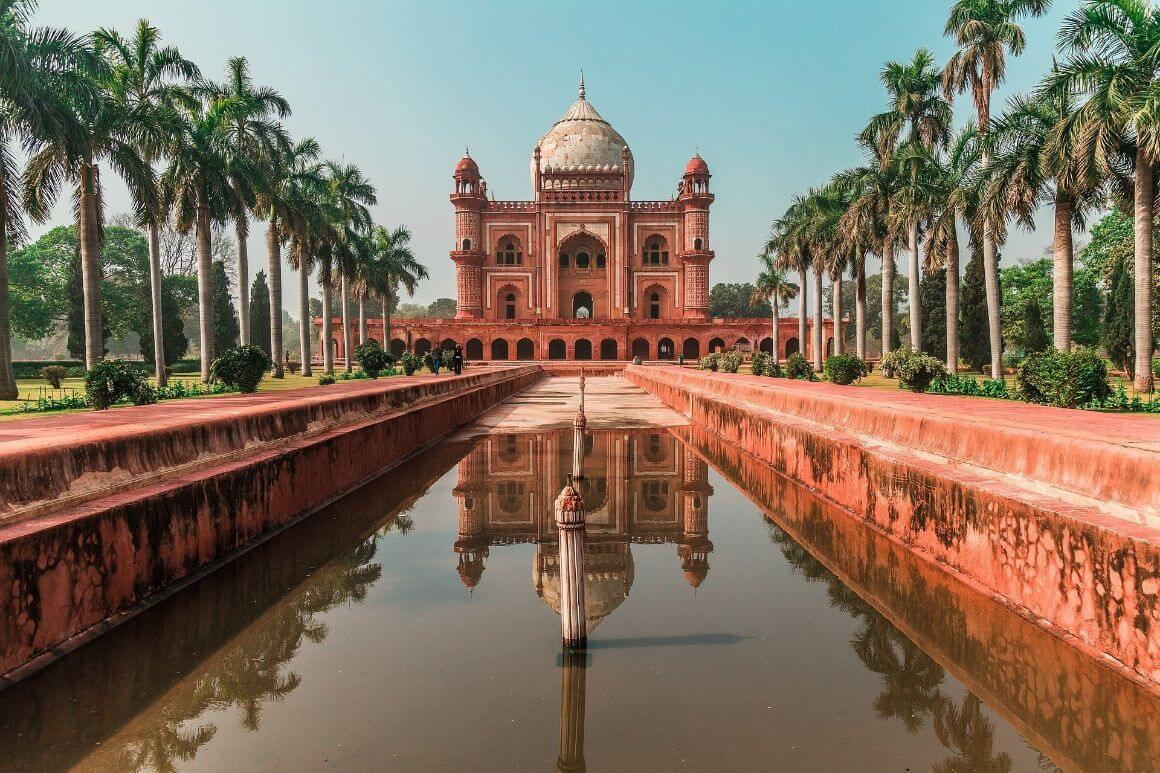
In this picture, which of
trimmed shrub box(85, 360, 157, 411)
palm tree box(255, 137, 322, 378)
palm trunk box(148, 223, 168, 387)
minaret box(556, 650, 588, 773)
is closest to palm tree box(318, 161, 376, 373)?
palm tree box(255, 137, 322, 378)

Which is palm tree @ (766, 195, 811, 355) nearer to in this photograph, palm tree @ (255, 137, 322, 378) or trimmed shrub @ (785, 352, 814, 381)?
trimmed shrub @ (785, 352, 814, 381)

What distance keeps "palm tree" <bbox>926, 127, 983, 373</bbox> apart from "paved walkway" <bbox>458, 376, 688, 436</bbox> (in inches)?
379

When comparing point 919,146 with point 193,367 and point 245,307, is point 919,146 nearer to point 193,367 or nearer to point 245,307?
point 245,307

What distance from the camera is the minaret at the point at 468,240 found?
6106 centimetres

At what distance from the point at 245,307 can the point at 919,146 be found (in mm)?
22785

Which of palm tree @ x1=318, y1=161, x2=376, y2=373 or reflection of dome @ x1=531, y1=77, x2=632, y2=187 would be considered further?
reflection of dome @ x1=531, y1=77, x2=632, y2=187

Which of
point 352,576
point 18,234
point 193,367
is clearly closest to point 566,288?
point 193,367

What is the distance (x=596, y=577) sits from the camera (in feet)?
18.7

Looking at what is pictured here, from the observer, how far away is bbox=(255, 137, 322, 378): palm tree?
25.9 meters

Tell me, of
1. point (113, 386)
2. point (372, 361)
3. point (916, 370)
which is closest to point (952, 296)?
point (916, 370)

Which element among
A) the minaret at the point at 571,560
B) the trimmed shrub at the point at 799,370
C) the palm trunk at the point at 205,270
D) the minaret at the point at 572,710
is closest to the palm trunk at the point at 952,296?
the trimmed shrub at the point at 799,370

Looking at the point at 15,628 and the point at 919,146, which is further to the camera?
the point at 919,146

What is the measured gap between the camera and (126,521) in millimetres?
4633

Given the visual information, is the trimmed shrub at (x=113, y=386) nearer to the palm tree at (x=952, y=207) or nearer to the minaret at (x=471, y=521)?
the minaret at (x=471, y=521)
